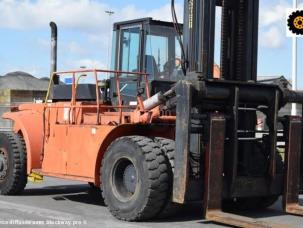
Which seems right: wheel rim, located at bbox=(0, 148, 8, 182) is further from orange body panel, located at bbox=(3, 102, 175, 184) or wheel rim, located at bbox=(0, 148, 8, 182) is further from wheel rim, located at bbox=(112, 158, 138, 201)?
wheel rim, located at bbox=(112, 158, 138, 201)

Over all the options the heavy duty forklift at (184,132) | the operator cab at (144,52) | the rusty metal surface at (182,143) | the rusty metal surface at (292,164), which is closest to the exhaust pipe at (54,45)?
the operator cab at (144,52)

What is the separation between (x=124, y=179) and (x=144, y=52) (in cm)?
282

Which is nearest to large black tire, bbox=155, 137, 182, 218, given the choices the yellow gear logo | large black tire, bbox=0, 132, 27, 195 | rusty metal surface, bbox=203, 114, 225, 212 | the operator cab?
rusty metal surface, bbox=203, 114, 225, 212

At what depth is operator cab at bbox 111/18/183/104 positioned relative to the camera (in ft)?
34.6

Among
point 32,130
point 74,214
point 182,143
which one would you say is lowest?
point 74,214

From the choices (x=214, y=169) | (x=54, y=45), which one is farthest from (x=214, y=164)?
(x=54, y=45)

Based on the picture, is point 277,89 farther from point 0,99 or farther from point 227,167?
point 0,99

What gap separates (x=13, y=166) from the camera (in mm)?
10930

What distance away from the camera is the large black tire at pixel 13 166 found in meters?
10.9

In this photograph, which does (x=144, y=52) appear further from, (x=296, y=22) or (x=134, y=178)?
(x=296, y=22)

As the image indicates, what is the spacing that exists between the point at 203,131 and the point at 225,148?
18.1 inches

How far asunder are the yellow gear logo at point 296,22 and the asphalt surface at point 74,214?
4.95 metres

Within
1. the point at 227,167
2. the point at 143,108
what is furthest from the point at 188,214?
the point at 143,108

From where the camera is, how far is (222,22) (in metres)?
9.27
